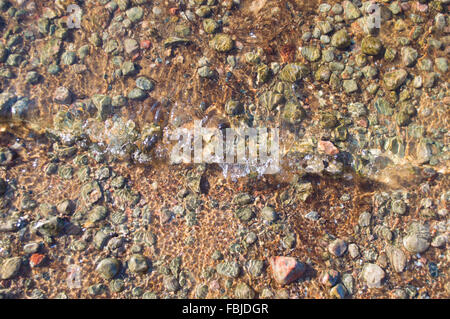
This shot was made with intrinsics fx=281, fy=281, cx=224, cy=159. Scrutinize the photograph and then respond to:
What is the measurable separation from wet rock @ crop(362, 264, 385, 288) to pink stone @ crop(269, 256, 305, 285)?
81 cm

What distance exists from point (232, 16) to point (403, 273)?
440 cm

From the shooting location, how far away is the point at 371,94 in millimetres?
4148

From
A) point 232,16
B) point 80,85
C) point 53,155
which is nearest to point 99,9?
point 80,85

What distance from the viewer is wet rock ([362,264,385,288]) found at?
3.51 m

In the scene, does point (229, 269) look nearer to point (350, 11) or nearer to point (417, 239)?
point (417, 239)

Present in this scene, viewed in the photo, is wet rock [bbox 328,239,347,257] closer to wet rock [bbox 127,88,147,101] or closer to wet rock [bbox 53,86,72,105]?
wet rock [bbox 127,88,147,101]

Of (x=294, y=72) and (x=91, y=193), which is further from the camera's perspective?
(x=294, y=72)

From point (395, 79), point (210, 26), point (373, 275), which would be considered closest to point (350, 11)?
point (395, 79)

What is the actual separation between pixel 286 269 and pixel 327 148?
67.6 inches

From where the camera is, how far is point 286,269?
3.47 metres

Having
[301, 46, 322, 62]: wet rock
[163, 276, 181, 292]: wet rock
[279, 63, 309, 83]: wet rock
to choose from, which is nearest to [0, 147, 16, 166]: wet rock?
[163, 276, 181, 292]: wet rock

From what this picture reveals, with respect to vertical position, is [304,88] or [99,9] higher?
[99,9]

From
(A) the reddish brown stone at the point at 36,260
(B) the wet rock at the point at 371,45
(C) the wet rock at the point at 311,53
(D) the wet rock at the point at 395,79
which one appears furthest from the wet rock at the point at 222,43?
(A) the reddish brown stone at the point at 36,260
